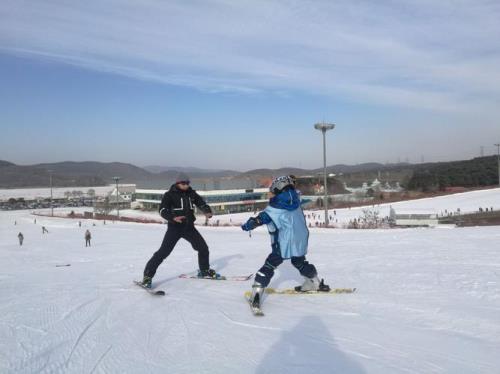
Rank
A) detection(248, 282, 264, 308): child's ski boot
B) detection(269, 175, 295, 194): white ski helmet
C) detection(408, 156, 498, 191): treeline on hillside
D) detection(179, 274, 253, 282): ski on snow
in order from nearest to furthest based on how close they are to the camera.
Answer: detection(248, 282, 264, 308): child's ski boot
detection(269, 175, 295, 194): white ski helmet
detection(179, 274, 253, 282): ski on snow
detection(408, 156, 498, 191): treeline on hillside

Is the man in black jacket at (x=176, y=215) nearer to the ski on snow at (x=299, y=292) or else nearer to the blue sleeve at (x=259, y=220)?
the blue sleeve at (x=259, y=220)

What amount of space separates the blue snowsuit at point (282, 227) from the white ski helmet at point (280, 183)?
5 cm

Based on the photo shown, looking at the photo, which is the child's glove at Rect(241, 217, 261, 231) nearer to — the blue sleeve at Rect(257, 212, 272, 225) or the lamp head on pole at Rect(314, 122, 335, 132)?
the blue sleeve at Rect(257, 212, 272, 225)

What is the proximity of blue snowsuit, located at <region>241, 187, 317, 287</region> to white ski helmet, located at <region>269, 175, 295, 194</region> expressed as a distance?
50 millimetres

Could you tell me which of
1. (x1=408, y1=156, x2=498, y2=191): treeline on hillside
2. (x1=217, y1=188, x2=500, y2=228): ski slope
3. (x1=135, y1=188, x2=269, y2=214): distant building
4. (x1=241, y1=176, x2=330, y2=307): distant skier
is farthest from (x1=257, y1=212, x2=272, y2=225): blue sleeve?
(x1=408, y1=156, x2=498, y2=191): treeline on hillside

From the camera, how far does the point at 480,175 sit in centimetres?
8869

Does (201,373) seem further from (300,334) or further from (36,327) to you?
(36,327)

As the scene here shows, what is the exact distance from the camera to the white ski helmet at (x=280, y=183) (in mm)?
4598

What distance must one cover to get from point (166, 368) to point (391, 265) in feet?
16.8

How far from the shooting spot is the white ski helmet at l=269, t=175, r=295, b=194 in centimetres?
460

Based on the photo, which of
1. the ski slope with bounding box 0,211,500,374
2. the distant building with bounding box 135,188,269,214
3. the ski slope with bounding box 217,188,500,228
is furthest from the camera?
the distant building with bounding box 135,188,269,214

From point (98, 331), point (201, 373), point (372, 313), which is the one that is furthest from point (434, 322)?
point (98, 331)

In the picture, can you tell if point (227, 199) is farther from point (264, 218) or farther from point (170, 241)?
point (264, 218)

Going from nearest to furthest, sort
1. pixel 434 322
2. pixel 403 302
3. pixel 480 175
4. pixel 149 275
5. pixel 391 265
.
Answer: pixel 434 322 < pixel 403 302 < pixel 149 275 < pixel 391 265 < pixel 480 175
